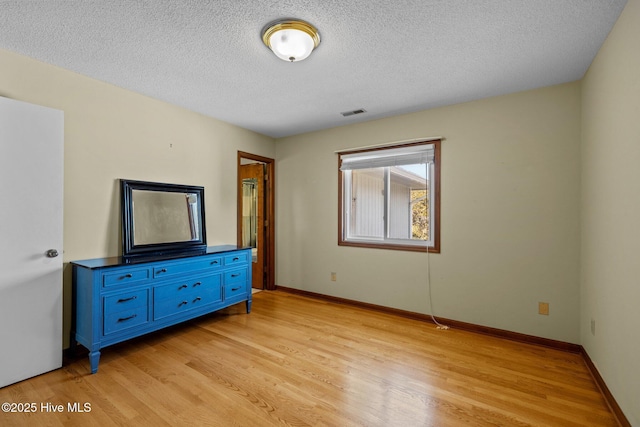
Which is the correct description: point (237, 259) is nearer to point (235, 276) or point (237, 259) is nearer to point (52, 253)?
point (235, 276)

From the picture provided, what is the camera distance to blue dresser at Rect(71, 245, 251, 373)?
232 cm

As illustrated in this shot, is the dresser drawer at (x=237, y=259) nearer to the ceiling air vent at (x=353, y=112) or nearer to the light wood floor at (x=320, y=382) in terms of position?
the light wood floor at (x=320, y=382)

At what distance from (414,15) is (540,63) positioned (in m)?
1.30

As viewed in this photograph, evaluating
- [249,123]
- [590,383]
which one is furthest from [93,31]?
[590,383]

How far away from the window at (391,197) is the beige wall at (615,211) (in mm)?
1301

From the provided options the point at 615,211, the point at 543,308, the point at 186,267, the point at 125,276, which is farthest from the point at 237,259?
the point at 615,211

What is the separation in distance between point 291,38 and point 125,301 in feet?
8.00

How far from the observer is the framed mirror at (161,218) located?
115 inches

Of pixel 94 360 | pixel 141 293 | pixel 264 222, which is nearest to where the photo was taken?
pixel 94 360

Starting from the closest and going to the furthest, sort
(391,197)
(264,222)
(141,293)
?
(141,293) < (391,197) < (264,222)

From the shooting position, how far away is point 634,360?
5.29ft

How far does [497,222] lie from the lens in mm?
3018

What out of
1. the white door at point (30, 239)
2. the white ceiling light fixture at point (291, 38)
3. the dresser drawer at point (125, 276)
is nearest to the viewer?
the white ceiling light fixture at point (291, 38)

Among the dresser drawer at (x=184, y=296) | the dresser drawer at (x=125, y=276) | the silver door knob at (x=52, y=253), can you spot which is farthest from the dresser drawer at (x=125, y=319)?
the silver door knob at (x=52, y=253)
